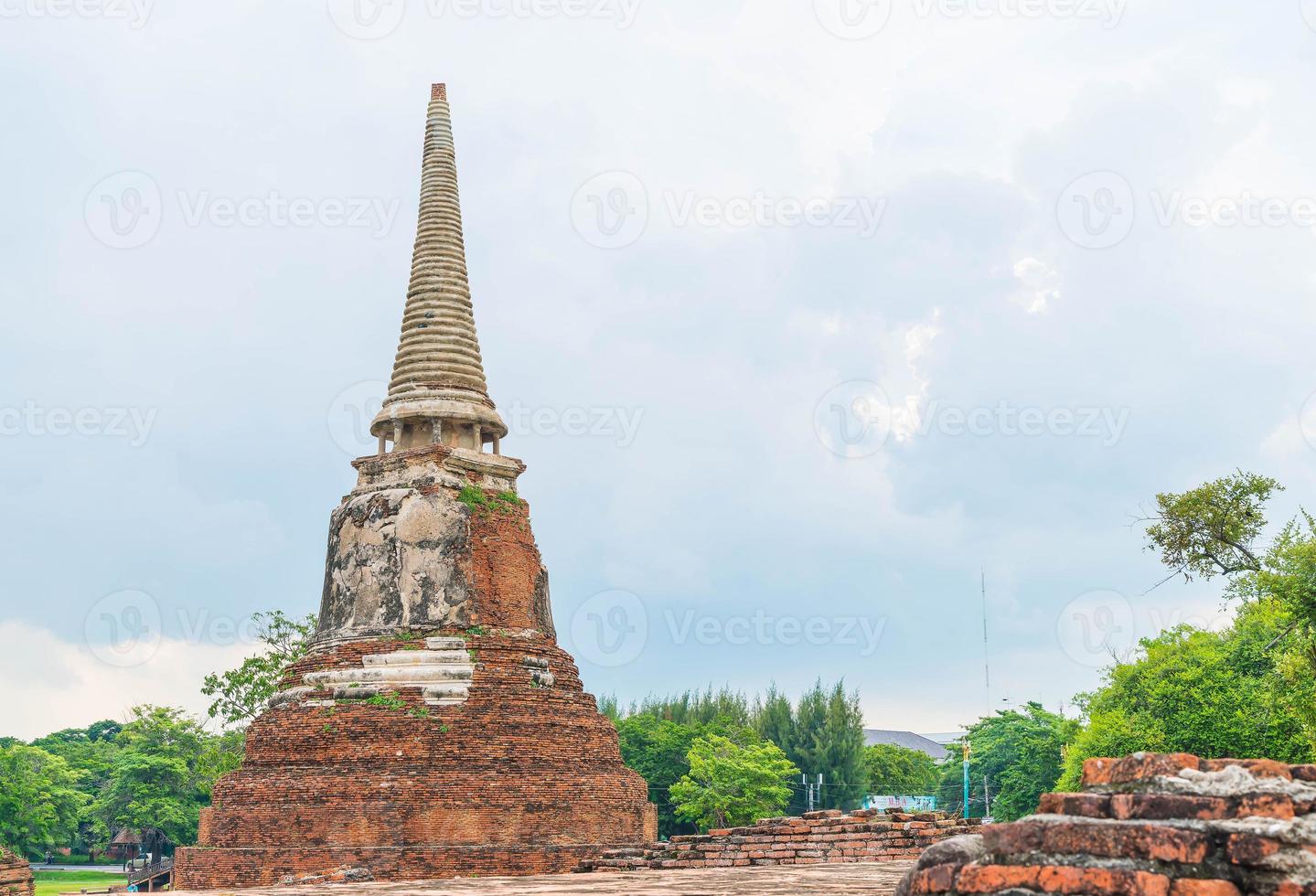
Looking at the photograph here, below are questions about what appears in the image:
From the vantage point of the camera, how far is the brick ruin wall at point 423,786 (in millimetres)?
21281

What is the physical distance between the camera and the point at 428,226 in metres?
28.9

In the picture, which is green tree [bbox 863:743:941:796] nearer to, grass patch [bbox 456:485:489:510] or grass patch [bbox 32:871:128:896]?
grass patch [bbox 32:871:128:896]

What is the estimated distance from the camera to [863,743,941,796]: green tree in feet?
216

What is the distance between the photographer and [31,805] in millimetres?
53969

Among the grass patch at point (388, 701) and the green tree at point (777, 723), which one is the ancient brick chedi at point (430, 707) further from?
the green tree at point (777, 723)

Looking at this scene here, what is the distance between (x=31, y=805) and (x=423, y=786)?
4080 centimetres

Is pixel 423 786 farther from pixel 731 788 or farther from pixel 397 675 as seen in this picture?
pixel 731 788

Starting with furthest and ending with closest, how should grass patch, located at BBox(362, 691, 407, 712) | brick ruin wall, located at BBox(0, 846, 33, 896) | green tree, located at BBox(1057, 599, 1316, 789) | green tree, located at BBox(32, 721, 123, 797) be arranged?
green tree, located at BBox(32, 721, 123, 797) < green tree, located at BBox(1057, 599, 1316, 789) < grass patch, located at BBox(362, 691, 407, 712) < brick ruin wall, located at BBox(0, 846, 33, 896)

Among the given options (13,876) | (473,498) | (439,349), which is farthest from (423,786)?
(439,349)

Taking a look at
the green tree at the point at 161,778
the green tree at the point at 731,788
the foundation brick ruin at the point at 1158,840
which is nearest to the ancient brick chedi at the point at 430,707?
the foundation brick ruin at the point at 1158,840

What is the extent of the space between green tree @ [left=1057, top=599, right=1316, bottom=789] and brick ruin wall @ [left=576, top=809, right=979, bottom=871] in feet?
30.1

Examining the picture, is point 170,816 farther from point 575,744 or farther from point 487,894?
point 487,894

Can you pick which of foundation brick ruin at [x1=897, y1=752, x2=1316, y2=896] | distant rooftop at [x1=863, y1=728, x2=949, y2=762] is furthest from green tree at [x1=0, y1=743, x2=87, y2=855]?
distant rooftop at [x1=863, y1=728, x2=949, y2=762]

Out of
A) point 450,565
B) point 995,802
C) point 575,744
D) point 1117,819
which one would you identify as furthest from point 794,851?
point 995,802
